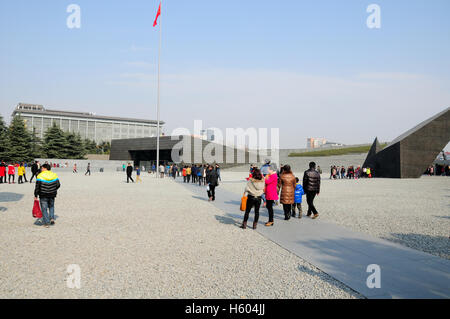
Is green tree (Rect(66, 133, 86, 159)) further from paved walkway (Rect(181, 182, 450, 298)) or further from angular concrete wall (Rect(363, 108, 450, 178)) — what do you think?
paved walkway (Rect(181, 182, 450, 298))

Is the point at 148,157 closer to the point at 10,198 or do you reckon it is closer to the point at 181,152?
the point at 181,152

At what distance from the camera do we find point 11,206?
32.6ft

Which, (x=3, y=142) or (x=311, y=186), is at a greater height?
(x=3, y=142)

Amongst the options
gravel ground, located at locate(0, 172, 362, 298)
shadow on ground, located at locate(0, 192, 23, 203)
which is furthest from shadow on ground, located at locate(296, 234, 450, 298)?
shadow on ground, located at locate(0, 192, 23, 203)

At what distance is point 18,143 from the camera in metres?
46.6

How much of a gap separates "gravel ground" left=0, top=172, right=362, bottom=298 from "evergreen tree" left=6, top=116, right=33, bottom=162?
46665 mm

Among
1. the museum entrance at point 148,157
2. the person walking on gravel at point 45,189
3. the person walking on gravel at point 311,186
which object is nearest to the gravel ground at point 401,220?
the person walking on gravel at point 311,186

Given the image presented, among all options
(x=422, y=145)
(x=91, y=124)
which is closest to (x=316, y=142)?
(x=91, y=124)

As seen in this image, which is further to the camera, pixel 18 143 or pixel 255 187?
pixel 18 143

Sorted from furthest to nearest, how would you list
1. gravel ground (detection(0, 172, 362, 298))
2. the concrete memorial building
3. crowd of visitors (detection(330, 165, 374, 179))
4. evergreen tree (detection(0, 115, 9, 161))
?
1. the concrete memorial building
2. evergreen tree (detection(0, 115, 9, 161))
3. crowd of visitors (detection(330, 165, 374, 179))
4. gravel ground (detection(0, 172, 362, 298))

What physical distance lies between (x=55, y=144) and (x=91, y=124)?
6455 centimetres

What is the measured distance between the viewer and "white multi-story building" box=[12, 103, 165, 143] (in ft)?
344
